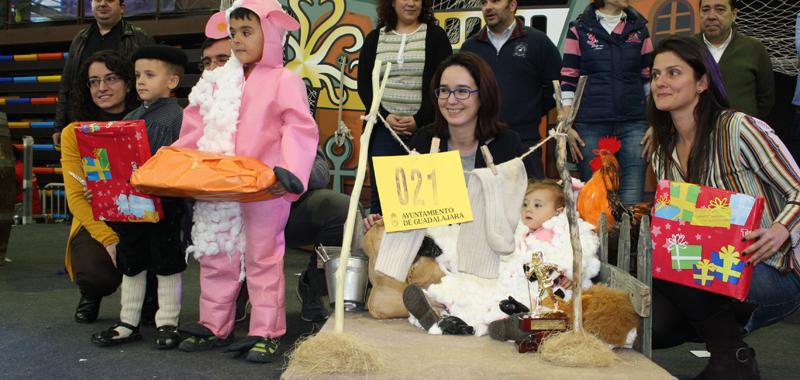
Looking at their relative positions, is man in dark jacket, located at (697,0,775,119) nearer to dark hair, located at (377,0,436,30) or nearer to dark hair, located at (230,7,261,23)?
dark hair, located at (377,0,436,30)

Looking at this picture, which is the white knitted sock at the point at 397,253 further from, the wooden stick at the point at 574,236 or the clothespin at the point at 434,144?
the wooden stick at the point at 574,236

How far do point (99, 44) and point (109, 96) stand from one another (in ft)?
3.72

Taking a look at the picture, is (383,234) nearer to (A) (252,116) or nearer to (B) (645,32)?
(A) (252,116)

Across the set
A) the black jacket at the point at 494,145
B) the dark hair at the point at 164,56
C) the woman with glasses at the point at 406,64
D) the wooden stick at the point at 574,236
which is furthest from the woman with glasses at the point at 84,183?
the wooden stick at the point at 574,236

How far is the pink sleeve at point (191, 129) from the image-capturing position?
268cm

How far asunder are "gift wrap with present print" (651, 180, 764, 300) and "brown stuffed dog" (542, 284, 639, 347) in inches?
10.7

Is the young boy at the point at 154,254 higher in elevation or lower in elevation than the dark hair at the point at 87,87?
lower

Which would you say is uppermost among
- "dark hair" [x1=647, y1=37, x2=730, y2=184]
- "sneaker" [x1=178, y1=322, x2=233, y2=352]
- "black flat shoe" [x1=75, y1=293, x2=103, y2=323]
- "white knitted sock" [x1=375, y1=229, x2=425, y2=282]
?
"dark hair" [x1=647, y1=37, x2=730, y2=184]

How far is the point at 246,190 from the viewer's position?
7.26 ft

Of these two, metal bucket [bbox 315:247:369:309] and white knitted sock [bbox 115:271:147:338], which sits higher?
metal bucket [bbox 315:247:369:309]

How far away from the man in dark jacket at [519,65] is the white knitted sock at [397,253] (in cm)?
Answer: 147

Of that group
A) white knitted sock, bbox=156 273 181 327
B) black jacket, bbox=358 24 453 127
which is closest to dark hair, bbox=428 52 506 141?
black jacket, bbox=358 24 453 127

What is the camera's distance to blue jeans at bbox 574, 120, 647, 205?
345 centimetres

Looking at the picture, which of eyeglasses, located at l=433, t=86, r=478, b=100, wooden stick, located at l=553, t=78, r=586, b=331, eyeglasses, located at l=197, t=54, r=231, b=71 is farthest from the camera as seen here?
eyeglasses, located at l=197, t=54, r=231, b=71
